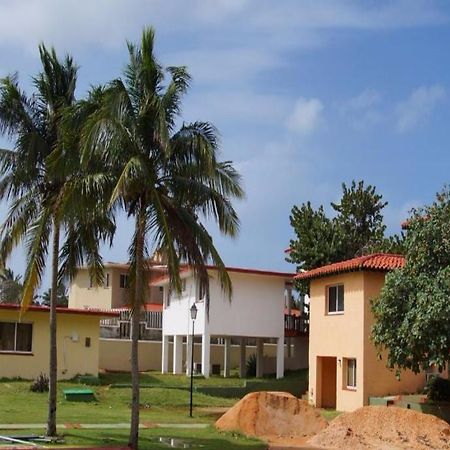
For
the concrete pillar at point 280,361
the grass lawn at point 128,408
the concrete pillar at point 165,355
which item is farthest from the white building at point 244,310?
the concrete pillar at point 165,355

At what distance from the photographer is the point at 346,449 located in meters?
20.9

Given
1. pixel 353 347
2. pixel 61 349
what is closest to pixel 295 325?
pixel 353 347

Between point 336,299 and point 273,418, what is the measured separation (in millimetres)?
9714

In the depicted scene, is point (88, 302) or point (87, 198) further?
point (88, 302)

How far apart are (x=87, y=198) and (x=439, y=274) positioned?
10342 millimetres

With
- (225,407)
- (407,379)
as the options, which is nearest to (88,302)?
A: (225,407)

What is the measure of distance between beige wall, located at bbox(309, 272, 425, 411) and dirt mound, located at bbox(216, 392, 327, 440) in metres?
5.97

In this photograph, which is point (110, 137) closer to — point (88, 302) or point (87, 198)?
point (87, 198)

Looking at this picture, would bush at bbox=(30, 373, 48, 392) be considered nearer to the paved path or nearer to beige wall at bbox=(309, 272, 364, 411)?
the paved path

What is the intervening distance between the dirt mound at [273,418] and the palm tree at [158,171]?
6.08 m

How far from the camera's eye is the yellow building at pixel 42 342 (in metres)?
35.3

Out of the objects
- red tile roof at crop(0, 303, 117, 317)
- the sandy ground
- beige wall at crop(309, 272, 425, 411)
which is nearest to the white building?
red tile roof at crop(0, 303, 117, 317)

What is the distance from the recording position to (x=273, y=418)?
2395 cm

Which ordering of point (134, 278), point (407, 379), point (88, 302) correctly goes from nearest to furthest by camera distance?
point (134, 278) → point (407, 379) → point (88, 302)
